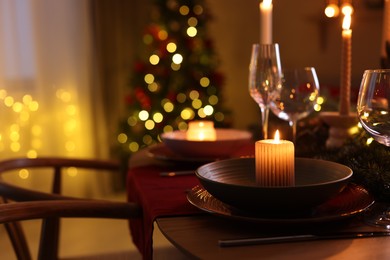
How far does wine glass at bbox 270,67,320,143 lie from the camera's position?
1.30 m

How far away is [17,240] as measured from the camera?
1377mm

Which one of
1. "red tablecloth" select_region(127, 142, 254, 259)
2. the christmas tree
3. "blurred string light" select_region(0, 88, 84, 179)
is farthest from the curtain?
"red tablecloth" select_region(127, 142, 254, 259)

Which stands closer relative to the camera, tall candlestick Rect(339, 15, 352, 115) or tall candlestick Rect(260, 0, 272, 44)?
tall candlestick Rect(339, 15, 352, 115)

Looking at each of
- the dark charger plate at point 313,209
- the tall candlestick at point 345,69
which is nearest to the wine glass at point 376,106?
the dark charger plate at point 313,209

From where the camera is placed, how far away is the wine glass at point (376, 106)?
35.2 inches

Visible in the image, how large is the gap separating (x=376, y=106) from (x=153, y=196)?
1.42ft

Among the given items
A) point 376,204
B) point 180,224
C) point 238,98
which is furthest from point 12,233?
point 238,98

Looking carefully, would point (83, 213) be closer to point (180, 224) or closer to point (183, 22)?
point (180, 224)

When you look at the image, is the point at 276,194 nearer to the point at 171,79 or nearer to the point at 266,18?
the point at 266,18

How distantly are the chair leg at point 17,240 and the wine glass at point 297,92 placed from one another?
2.28 feet

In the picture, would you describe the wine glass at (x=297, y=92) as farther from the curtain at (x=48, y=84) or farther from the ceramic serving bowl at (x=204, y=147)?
the curtain at (x=48, y=84)

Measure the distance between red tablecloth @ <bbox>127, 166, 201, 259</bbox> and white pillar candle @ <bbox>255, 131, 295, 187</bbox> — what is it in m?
0.13

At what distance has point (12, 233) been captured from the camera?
136cm

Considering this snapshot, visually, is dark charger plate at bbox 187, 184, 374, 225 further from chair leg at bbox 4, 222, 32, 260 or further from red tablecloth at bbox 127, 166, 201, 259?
chair leg at bbox 4, 222, 32, 260
